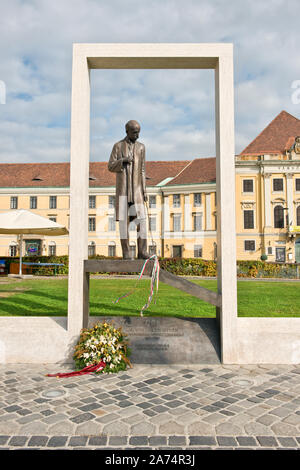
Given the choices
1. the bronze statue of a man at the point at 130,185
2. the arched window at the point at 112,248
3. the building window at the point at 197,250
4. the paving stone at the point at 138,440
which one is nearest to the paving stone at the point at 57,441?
the paving stone at the point at 138,440

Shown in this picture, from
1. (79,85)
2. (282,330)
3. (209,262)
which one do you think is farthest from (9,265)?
(282,330)

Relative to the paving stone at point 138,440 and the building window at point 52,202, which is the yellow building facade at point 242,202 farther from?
the paving stone at point 138,440

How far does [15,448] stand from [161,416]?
1351mm

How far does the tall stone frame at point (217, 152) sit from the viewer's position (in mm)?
5281

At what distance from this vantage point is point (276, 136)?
41469 mm

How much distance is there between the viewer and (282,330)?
522cm

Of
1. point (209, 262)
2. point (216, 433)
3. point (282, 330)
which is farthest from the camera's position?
point (209, 262)

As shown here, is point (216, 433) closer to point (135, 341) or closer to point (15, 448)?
point (15, 448)

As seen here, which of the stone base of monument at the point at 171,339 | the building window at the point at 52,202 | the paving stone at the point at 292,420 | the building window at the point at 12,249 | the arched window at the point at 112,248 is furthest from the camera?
the building window at the point at 12,249

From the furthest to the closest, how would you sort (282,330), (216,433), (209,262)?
(209,262) < (282,330) < (216,433)

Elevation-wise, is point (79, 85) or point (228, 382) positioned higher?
point (79, 85)

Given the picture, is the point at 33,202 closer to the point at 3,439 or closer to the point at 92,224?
the point at 92,224

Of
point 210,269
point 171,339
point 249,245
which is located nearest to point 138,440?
point 171,339

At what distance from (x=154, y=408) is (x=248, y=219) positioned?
37965mm
